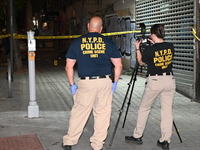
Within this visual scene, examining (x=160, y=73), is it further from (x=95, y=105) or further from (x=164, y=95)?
(x=95, y=105)

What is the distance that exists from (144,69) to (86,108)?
8.58 metres

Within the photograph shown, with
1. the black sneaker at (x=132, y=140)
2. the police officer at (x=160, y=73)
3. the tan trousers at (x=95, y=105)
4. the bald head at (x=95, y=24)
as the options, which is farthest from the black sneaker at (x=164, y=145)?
the bald head at (x=95, y=24)

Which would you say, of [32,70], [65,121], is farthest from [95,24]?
[65,121]

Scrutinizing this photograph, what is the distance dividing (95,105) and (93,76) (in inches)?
17.2

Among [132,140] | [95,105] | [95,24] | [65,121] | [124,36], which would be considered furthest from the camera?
[124,36]

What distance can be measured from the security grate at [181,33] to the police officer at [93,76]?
487 cm

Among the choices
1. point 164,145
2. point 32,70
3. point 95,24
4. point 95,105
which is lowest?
point 164,145

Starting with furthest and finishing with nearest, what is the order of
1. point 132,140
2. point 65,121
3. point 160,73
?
point 65,121
point 132,140
point 160,73

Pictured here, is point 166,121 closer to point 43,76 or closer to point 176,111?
point 176,111

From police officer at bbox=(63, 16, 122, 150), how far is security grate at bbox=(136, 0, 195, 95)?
4.87 m

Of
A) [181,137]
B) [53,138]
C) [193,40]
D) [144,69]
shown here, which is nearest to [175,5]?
[193,40]

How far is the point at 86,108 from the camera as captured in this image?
4855 mm

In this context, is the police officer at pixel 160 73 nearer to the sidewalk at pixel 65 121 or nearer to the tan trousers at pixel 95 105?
the sidewalk at pixel 65 121

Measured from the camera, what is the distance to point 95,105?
4969mm
